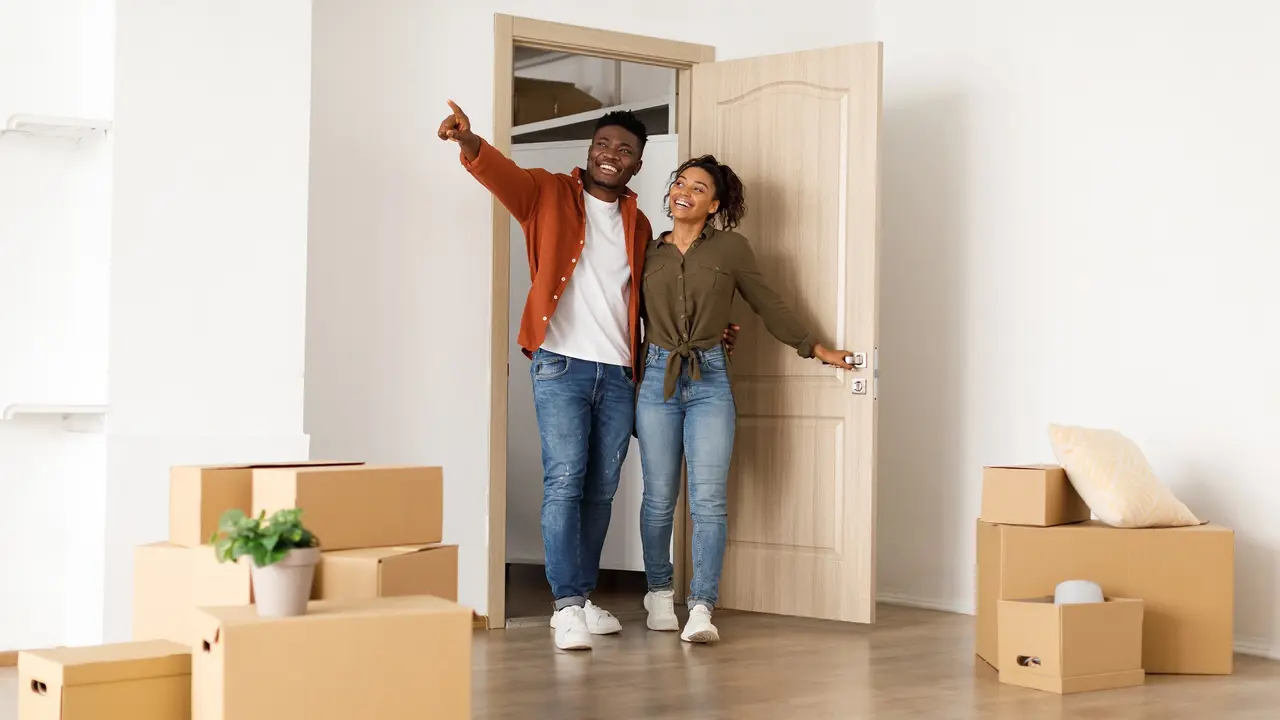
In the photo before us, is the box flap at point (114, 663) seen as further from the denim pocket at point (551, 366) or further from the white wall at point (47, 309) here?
the denim pocket at point (551, 366)

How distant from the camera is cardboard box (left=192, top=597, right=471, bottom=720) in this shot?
189cm

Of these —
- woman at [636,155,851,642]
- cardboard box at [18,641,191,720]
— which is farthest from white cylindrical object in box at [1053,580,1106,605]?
cardboard box at [18,641,191,720]

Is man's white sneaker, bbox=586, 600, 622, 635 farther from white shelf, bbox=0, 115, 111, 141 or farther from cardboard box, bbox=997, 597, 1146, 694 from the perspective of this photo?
white shelf, bbox=0, 115, 111, 141

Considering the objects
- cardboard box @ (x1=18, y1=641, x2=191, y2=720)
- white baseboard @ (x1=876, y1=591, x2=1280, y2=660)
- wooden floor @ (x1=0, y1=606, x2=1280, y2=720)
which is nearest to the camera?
Answer: cardboard box @ (x1=18, y1=641, x2=191, y2=720)

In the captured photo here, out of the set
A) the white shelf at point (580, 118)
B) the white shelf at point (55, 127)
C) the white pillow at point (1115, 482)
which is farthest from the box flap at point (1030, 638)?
the white shelf at point (580, 118)

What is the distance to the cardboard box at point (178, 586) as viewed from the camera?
2.15 m

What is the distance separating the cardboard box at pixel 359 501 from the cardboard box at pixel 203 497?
3cm

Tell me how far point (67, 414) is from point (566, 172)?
2168 mm

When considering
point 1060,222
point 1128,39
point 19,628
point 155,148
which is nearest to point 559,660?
point 19,628

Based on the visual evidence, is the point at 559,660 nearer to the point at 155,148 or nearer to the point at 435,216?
the point at 435,216

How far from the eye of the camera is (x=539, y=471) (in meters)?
4.95

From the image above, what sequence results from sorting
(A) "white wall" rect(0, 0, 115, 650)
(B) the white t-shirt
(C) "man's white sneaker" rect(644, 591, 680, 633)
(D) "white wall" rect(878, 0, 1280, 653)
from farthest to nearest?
(C) "man's white sneaker" rect(644, 591, 680, 633), (B) the white t-shirt, (D) "white wall" rect(878, 0, 1280, 653), (A) "white wall" rect(0, 0, 115, 650)

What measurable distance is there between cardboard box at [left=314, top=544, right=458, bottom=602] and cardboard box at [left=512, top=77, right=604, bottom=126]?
3.25 m

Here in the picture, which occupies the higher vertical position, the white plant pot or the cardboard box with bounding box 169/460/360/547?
the cardboard box with bounding box 169/460/360/547
